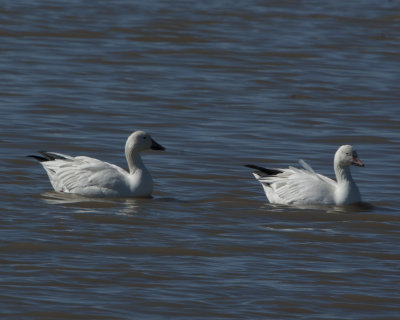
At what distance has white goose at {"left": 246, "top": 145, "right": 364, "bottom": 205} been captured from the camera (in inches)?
463

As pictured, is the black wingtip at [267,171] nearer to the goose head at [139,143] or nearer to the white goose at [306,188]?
the white goose at [306,188]

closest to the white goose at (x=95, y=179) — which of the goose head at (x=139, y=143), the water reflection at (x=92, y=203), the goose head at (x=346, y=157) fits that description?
the water reflection at (x=92, y=203)

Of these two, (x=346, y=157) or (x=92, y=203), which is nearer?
(x=92, y=203)

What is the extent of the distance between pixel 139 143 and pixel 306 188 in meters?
1.87

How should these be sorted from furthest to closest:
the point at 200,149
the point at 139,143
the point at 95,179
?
1. the point at 200,149
2. the point at 139,143
3. the point at 95,179

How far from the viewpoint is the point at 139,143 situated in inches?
484

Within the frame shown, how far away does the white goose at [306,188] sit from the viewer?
11.8m

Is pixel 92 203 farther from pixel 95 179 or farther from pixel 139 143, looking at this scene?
pixel 139 143

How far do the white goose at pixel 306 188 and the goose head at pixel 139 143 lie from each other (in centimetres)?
121

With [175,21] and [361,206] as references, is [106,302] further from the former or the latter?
[175,21]

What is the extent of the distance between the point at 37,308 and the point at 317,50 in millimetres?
15107

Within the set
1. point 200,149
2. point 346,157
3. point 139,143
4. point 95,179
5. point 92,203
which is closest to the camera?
point 92,203

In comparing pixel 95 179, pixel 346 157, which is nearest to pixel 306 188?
pixel 346 157

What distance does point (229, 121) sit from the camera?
15922 millimetres
